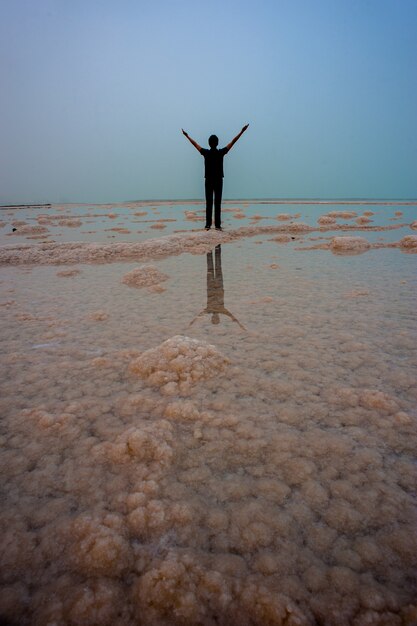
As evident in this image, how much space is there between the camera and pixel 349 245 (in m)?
6.59

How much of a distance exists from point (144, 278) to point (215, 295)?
1.10 metres

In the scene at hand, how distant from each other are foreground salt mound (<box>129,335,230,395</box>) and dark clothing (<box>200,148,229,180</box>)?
717 centimetres

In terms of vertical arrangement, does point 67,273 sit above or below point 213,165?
below

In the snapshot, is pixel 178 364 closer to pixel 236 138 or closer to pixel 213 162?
pixel 236 138

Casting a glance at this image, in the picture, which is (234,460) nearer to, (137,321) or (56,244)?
(137,321)

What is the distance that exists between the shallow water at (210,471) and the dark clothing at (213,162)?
651 centimetres

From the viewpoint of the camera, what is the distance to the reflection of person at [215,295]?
3109 mm

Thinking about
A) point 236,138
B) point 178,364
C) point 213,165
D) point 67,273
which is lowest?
point 67,273

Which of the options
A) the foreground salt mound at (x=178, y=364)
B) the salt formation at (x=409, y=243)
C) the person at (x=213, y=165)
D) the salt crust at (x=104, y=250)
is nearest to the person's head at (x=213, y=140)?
the person at (x=213, y=165)

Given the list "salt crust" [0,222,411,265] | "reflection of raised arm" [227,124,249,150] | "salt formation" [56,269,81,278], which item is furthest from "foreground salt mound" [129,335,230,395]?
"reflection of raised arm" [227,124,249,150]

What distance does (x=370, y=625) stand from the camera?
0.87 meters

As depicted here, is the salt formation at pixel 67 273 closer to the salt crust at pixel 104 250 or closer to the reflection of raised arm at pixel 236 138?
the salt crust at pixel 104 250

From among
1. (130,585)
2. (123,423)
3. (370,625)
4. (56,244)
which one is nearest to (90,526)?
(130,585)

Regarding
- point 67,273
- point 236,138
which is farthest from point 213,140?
point 67,273
